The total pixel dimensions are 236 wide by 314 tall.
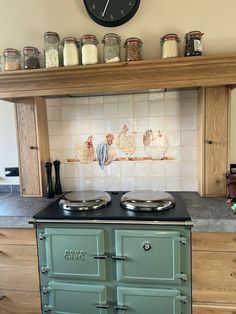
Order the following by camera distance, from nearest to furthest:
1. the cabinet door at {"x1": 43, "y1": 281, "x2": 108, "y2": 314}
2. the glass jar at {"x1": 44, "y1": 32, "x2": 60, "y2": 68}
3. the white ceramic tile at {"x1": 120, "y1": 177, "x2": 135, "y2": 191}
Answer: the cabinet door at {"x1": 43, "y1": 281, "x2": 108, "y2": 314}, the glass jar at {"x1": 44, "y1": 32, "x2": 60, "y2": 68}, the white ceramic tile at {"x1": 120, "y1": 177, "x2": 135, "y2": 191}

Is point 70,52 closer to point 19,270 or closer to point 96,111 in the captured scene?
point 96,111

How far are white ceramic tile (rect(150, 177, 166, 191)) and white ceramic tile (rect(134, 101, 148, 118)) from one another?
0.47 meters

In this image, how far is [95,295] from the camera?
1.36m

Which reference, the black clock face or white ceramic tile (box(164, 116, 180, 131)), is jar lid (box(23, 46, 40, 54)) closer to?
the black clock face

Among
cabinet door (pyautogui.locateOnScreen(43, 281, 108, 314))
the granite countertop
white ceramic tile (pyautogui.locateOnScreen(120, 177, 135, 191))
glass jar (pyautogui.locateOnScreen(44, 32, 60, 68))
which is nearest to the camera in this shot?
the granite countertop

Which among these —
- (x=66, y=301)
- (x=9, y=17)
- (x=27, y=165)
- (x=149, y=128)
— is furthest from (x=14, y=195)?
(x=9, y=17)

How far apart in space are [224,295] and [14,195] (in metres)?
1.51

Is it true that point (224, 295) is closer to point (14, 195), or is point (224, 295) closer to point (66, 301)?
point (66, 301)

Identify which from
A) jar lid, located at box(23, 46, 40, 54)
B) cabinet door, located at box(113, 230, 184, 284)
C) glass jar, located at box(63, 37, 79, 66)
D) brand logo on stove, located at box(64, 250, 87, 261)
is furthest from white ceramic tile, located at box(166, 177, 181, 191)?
jar lid, located at box(23, 46, 40, 54)

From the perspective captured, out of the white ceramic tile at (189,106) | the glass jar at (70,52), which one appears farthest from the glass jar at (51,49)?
the white ceramic tile at (189,106)

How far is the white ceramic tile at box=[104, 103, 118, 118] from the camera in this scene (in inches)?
70.7

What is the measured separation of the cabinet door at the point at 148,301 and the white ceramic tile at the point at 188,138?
3.08 feet

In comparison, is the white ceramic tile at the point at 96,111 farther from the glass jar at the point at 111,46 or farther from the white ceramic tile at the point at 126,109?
Result: the glass jar at the point at 111,46

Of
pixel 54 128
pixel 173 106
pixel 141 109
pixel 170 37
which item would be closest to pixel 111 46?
pixel 170 37
